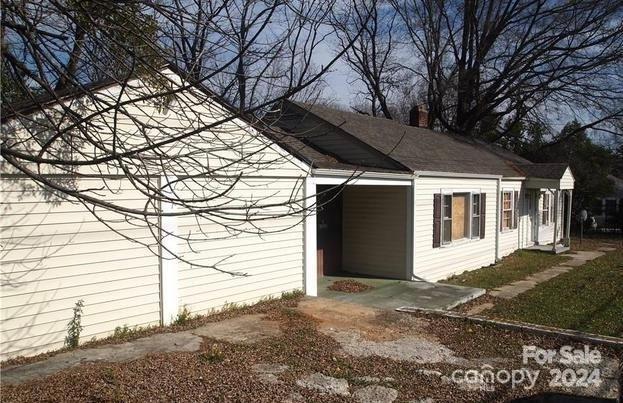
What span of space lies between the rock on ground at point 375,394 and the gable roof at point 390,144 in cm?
567

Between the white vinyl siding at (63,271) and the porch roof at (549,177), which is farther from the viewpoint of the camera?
the porch roof at (549,177)

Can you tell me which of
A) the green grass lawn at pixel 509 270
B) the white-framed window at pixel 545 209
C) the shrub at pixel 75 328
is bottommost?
the green grass lawn at pixel 509 270

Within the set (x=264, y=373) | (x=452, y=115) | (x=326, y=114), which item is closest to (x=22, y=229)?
(x=264, y=373)

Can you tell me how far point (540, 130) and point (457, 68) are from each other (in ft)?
22.0

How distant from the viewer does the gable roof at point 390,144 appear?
12844mm

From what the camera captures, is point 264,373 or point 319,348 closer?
point 264,373

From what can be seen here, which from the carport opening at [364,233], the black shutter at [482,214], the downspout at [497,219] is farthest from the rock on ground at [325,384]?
the downspout at [497,219]

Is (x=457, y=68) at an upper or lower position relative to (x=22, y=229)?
upper

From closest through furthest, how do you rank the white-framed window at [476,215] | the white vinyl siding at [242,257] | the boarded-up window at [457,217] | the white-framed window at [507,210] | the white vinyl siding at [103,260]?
the white vinyl siding at [103,260], the white vinyl siding at [242,257], the boarded-up window at [457,217], the white-framed window at [476,215], the white-framed window at [507,210]

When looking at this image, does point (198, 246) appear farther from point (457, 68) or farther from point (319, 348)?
point (457, 68)

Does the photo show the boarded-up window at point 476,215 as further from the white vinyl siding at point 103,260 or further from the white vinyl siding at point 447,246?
the white vinyl siding at point 103,260

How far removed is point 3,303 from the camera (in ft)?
19.3

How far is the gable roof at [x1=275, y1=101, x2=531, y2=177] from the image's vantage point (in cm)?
1284

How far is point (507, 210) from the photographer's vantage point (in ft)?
58.5
